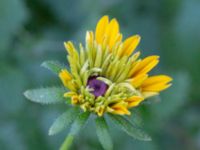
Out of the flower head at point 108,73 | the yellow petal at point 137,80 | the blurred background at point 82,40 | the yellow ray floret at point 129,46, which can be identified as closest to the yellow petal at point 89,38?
the flower head at point 108,73

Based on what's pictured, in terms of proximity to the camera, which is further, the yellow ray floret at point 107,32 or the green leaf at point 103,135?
the yellow ray floret at point 107,32

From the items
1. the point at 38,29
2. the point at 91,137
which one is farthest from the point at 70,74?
the point at 38,29

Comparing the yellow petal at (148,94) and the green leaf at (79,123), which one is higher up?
the green leaf at (79,123)

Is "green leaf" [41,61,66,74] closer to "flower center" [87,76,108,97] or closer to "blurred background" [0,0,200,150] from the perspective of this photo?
"flower center" [87,76,108,97]

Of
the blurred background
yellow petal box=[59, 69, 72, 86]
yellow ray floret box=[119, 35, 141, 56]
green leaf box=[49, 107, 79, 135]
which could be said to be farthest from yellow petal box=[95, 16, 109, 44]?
the blurred background

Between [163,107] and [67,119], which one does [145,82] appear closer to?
[67,119]

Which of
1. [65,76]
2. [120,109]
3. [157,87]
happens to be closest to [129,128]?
[120,109]

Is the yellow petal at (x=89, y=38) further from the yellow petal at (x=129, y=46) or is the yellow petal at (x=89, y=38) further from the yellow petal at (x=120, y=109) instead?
the yellow petal at (x=120, y=109)
